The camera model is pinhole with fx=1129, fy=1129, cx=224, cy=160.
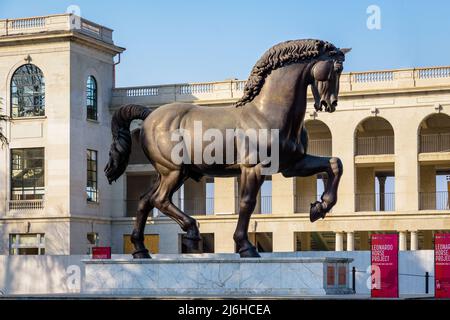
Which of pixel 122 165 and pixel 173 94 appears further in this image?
pixel 173 94

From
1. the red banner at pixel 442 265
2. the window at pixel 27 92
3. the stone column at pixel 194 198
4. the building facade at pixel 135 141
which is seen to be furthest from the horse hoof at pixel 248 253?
the stone column at pixel 194 198

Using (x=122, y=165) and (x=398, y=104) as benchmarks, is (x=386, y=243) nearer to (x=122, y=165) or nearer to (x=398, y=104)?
(x=122, y=165)

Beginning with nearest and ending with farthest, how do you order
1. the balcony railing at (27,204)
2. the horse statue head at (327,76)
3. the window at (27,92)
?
the horse statue head at (327,76) < the balcony railing at (27,204) < the window at (27,92)

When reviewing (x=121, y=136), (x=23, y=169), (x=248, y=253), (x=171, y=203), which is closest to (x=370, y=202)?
(x=23, y=169)

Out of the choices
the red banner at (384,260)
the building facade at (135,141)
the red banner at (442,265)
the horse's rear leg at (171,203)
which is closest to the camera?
the horse's rear leg at (171,203)

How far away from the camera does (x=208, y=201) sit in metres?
64.0

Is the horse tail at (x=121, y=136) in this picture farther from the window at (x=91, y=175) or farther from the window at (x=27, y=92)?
the window at (x=91, y=175)

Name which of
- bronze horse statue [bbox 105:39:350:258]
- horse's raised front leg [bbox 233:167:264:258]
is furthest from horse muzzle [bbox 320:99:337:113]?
horse's raised front leg [bbox 233:167:264:258]

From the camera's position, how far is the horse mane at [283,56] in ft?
61.8

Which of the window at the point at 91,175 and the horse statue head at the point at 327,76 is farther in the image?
the window at the point at 91,175

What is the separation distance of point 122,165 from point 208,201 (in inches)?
1715
